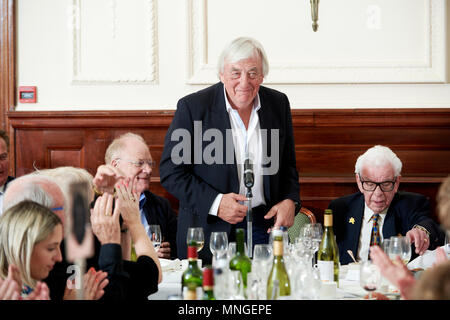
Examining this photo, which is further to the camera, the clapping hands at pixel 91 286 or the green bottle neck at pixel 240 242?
the green bottle neck at pixel 240 242

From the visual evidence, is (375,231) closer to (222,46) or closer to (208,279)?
(208,279)

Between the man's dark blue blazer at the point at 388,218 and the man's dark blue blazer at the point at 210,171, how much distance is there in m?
0.35

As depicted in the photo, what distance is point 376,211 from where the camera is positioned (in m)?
2.97

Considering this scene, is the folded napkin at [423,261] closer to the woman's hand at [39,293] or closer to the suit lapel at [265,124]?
the suit lapel at [265,124]

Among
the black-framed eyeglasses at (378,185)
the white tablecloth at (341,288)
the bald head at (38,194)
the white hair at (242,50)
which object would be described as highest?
the white hair at (242,50)

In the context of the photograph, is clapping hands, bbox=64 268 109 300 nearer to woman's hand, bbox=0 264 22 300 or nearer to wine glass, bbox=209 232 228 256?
woman's hand, bbox=0 264 22 300

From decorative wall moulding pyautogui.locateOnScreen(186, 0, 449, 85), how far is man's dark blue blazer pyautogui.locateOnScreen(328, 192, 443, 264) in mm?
1302

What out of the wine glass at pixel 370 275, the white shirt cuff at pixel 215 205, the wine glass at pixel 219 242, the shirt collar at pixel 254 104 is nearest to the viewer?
the wine glass at pixel 370 275

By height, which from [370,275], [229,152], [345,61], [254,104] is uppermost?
[345,61]

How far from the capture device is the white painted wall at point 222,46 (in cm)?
409

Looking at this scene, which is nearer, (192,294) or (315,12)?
(192,294)

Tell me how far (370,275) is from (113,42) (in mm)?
2935

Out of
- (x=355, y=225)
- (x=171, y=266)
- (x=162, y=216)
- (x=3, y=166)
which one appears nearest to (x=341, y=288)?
(x=171, y=266)

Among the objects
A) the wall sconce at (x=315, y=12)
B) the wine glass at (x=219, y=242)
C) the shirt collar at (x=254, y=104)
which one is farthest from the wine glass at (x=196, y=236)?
the wall sconce at (x=315, y=12)
